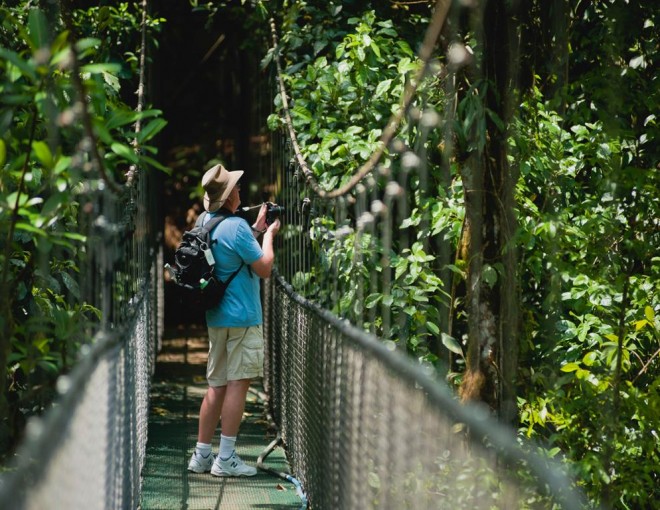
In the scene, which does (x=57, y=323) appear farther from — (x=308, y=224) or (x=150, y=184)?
(x=150, y=184)

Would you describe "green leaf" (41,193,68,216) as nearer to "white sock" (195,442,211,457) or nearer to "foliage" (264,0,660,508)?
"foliage" (264,0,660,508)

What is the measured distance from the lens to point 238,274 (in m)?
4.23

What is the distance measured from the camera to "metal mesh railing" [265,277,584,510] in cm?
117

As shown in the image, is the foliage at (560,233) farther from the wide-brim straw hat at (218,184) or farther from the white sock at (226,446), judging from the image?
the white sock at (226,446)

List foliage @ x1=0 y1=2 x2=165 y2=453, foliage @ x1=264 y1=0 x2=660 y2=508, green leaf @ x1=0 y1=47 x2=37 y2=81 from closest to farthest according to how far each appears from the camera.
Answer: green leaf @ x1=0 y1=47 x2=37 y2=81, foliage @ x1=0 y1=2 x2=165 y2=453, foliage @ x1=264 y1=0 x2=660 y2=508

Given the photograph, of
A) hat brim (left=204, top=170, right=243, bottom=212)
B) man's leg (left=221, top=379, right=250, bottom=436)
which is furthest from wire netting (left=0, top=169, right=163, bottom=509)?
man's leg (left=221, top=379, right=250, bottom=436)

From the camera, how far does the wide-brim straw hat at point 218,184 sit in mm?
4211

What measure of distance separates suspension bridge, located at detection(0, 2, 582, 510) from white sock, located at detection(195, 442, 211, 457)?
10cm

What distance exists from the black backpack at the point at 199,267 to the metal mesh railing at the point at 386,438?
0.33 m

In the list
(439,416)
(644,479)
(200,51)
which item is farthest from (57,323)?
(200,51)

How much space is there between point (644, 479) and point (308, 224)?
152cm

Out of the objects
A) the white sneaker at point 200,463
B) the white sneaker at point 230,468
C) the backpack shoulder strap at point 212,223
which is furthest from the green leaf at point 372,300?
the white sneaker at point 200,463

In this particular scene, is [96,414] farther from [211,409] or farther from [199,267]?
[211,409]

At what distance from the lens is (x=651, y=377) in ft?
11.4
